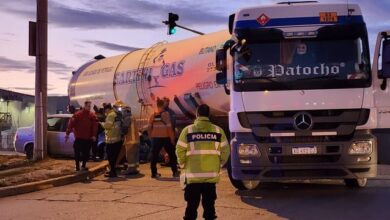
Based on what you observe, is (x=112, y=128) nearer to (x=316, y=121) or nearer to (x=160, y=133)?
(x=160, y=133)

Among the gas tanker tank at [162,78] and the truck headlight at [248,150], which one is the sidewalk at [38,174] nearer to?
the gas tanker tank at [162,78]

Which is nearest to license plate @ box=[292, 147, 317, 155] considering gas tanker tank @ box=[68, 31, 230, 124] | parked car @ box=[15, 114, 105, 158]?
gas tanker tank @ box=[68, 31, 230, 124]

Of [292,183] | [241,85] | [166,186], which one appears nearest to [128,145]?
[166,186]

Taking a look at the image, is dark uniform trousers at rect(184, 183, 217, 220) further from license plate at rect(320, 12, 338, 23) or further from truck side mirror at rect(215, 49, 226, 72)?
license plate at rect(320, 12, 338, 23)

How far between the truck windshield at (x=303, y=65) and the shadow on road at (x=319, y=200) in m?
1.89

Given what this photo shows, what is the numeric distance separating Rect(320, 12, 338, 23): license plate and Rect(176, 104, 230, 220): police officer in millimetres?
3528

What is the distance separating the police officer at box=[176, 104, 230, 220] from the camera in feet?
23.2

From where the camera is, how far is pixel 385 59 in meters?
9.41

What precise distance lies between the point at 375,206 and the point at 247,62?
121 inches

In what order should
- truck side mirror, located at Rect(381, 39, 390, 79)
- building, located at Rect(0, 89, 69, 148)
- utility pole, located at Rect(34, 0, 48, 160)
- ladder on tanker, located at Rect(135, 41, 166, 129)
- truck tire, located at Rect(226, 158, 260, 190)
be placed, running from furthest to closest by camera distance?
building, located at Rect(0, 89, 69, 148) → utility pole, located at Rect(34, 0, 48, 160) → ladder on tanker, located at Rect(135, 41, 166, 129) → truck tire, located at Rect(226, 158, 260, 190) → truck side mirror, located at Rect(381, 39, 390, 79)

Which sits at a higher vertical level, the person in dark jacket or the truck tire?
the person in dark jacket

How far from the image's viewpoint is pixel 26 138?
18188 millimetres

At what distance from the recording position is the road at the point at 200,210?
855 centimetres

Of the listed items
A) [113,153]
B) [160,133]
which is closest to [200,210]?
[160,133]
